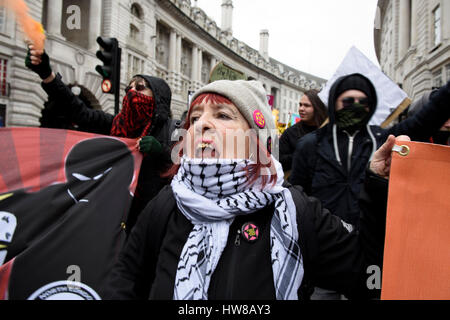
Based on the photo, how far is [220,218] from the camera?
129 centimetres

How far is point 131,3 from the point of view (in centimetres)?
2283

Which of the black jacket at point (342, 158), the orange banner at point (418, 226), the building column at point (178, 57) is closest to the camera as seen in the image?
the orange banner at point (418, 226)

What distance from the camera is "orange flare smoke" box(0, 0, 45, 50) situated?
2.68m

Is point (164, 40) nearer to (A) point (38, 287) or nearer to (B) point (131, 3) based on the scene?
(B) point (131, 3)

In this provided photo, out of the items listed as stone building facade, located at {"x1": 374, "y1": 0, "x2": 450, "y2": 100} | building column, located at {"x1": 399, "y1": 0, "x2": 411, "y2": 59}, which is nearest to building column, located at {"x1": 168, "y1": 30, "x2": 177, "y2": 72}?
stone building facade, located at {"x1": 374, "y1": 0, "x2": 450, "y2": 100}

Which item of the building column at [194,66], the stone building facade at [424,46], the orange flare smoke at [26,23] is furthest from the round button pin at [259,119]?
the building column at [194,66]

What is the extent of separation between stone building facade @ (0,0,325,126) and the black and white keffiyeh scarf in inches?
132

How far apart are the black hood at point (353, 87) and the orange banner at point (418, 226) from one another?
66.4 inches

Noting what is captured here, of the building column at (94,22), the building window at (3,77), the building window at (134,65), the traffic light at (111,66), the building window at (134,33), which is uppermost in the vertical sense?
the building window at (134,33)

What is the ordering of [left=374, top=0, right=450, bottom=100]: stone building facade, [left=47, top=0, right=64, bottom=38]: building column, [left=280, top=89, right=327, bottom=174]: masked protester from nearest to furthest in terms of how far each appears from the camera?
[left=280, top=89, right=327, bottom=174]: masked protester
[left=47, top=0, right=64, bottom=38]: building column
[left=374, top=0, right=450, bottom=100]: stone building facade

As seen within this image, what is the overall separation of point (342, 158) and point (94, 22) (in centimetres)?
2057

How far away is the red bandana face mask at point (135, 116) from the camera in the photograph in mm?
2756

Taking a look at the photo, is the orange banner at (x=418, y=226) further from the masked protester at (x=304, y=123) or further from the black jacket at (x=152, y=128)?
the masked protester at (x=304, y=123)

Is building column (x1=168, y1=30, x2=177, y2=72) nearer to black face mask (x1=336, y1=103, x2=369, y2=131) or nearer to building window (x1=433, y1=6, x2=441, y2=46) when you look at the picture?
building window (x1=433, y1=6, x2=441, y2=46)
